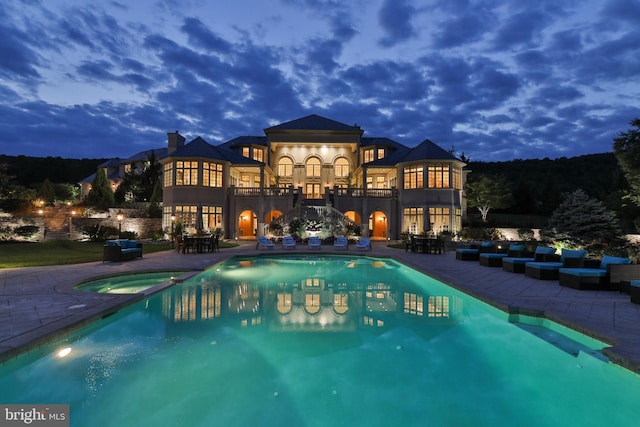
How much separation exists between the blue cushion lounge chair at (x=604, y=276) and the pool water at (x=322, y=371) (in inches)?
127

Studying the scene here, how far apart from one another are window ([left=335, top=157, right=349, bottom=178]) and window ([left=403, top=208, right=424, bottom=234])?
979 cm

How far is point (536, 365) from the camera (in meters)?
5.62

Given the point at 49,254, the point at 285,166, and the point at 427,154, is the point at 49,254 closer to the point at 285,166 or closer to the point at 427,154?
the point at 285,166

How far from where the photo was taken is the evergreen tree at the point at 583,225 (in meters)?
20.9

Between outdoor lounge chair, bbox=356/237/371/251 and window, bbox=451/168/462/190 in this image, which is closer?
outdoor lounge chair, bbox=356/237/371/251

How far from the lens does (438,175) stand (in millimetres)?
29625

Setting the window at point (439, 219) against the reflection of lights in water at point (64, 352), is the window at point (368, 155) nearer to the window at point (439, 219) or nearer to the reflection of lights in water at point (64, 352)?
the window at point (439, 219)

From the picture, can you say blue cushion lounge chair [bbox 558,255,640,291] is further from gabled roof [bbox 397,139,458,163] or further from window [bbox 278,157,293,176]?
window [bbox 278,157,293,176]

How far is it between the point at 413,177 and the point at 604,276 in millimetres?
21359

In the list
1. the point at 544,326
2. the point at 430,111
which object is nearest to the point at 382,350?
the point at 544,326

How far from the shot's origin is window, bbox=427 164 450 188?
29.6 m

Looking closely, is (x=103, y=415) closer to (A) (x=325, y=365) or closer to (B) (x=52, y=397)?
(B) (x=52, y=397)

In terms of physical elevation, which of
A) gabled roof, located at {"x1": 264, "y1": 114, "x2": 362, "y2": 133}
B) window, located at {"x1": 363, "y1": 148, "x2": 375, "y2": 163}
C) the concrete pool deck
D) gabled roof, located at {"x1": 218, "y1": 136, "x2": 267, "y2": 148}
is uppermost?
gabled roof, located at {"x1": 264, "y1": 114, "x2": 362, "y2": 133}

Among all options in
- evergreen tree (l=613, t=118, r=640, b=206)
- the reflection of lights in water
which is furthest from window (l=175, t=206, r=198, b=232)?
evergreen tree (l=613, t=118, r=640, b=206)
